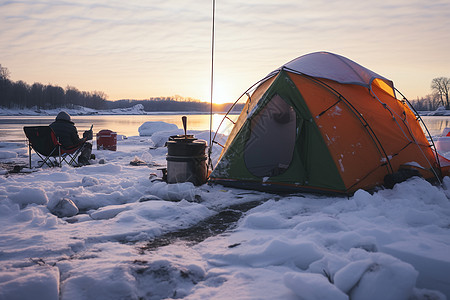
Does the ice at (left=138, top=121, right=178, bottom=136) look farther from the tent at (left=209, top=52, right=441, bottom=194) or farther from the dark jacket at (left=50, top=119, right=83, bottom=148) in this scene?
the tent at (left=209, top=52, right=441, bottom=194)

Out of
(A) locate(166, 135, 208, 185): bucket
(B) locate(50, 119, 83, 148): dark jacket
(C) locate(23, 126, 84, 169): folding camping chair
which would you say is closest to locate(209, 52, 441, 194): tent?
(A) locate(166, 135, 208, 185): bucket

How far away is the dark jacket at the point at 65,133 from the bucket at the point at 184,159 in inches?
143

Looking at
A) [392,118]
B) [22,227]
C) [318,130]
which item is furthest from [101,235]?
[392,118]

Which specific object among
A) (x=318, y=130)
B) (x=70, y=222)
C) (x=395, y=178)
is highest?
(x=318, y=130)

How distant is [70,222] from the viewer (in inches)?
152

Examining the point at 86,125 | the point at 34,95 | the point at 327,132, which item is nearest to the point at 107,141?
the point at 327,132

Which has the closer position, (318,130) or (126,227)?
(126,227)

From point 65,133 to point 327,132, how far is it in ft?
20.5

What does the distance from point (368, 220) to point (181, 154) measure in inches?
124

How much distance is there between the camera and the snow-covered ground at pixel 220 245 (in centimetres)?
225

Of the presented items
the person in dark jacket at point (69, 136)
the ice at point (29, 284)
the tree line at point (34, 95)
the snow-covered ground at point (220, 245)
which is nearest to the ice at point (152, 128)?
the person in dark jacket at point (69, 136)

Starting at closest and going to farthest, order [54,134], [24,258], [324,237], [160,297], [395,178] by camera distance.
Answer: [160,297] → [24,258] → [324,237] → [395,178] → [54,134]

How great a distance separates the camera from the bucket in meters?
5.58

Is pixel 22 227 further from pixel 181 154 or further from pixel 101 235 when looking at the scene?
pixel 181 154
